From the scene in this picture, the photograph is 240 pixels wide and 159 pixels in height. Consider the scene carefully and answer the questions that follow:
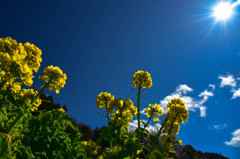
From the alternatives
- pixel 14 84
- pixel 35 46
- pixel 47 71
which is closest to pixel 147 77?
pixel 47 71

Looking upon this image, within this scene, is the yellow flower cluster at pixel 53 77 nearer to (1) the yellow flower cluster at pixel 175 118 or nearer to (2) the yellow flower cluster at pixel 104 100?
(2) the yellow flower cluster at pixel 104 100

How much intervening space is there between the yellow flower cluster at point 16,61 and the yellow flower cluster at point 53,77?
218mm

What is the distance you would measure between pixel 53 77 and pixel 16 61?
135cm

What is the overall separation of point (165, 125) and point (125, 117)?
0.94m

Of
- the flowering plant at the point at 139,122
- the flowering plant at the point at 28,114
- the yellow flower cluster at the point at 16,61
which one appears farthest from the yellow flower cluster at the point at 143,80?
the yellow flower cluster at the point at 16,61

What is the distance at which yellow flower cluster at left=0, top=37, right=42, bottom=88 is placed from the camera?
163 cm

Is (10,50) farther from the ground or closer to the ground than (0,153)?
farther from the ground

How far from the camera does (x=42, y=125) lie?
2.49m

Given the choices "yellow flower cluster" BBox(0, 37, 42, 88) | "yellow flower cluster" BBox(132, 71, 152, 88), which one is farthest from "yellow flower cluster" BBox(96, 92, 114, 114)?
"yellow flower cluster" BBox(0, 37, 42, 88)

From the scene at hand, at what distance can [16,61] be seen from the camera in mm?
1644

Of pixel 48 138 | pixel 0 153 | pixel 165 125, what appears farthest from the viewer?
pixel 165 125

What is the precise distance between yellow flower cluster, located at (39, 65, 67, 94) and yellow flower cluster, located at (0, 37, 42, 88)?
0.71ft

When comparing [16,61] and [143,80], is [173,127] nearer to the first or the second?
[143,80]

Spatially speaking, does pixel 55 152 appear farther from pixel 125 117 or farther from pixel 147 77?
pixel 147 77
